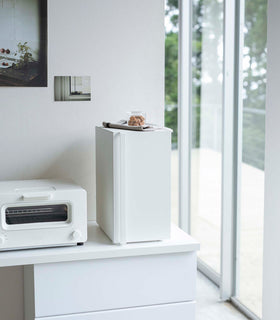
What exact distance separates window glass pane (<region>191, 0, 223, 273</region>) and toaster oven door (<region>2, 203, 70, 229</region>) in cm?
168

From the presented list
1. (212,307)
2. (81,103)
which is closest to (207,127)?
(212,307)

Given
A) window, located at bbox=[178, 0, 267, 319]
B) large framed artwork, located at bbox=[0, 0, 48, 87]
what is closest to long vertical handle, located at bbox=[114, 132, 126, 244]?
large framed artwork, located at bbox=[0, 0, 48, 87]

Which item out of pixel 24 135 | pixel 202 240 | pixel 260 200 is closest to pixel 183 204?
pixel 202 240

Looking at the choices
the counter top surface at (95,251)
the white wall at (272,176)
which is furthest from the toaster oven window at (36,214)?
the white wall at (272,176)

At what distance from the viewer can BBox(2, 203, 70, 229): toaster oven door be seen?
2.08 metres

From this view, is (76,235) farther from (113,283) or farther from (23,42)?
(23,42)

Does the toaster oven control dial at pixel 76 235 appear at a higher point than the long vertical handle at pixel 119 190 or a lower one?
lower

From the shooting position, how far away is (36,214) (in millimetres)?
2109

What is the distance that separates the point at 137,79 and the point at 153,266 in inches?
34.3

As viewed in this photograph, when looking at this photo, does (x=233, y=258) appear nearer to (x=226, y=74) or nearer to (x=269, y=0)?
(x=226, y=74)

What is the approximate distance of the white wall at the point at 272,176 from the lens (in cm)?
248

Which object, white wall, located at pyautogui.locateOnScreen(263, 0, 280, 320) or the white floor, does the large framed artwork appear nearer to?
white wall, located at pyautogui.locateOnScreen(263, 0, 280, 320)

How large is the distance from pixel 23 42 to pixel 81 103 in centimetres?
36

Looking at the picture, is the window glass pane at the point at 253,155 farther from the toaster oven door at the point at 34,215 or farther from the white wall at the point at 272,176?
the toaster oven door at the point at 34,215
